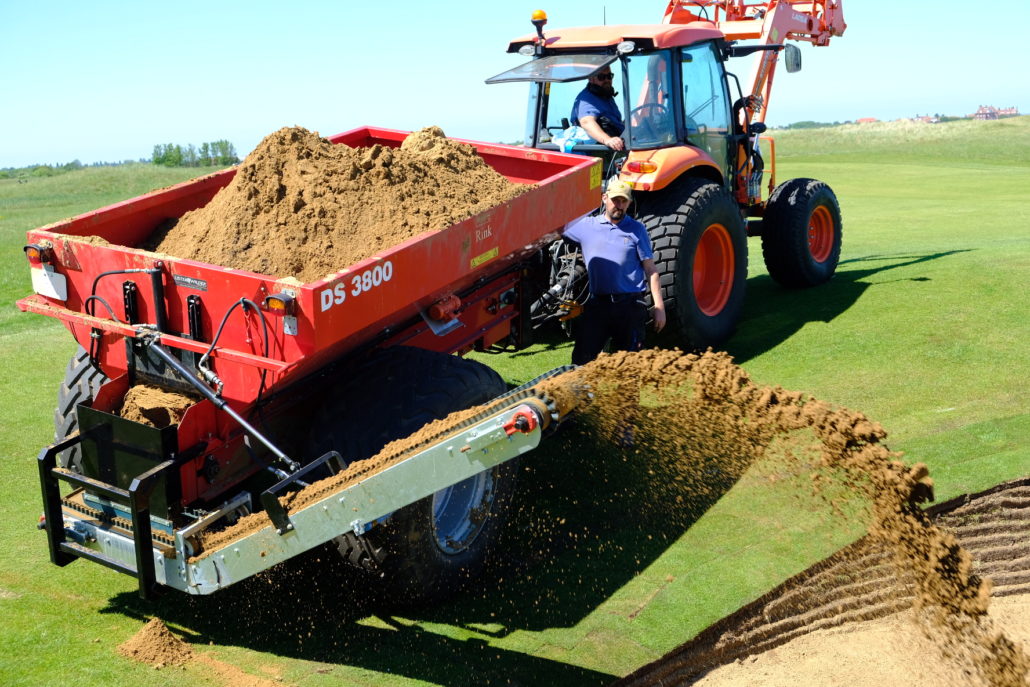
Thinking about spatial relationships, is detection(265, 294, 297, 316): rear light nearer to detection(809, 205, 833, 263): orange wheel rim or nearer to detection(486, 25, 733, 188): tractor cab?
detection(486, 25, 733, 188): tractor cab

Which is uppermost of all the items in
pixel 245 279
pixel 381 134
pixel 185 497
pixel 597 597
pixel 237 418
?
pixel 381 134

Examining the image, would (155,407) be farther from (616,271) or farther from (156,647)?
(616,271)

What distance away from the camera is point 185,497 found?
183 inches

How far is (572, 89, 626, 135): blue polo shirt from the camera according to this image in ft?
26.2

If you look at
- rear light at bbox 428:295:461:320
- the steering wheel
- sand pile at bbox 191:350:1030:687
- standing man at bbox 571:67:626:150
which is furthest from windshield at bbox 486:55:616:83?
sand pile at bbox 191:350:1030:687

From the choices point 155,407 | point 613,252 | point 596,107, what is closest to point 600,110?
point 596,107

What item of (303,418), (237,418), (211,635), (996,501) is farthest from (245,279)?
(996,501)

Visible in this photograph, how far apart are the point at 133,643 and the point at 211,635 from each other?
0.34 meters

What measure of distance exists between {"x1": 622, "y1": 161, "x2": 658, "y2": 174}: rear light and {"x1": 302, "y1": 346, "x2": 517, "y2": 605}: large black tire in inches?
120

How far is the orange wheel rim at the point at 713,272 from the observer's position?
8359mm

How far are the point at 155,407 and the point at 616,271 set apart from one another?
2863mm

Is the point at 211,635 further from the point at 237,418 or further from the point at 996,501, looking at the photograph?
the point at 996,501

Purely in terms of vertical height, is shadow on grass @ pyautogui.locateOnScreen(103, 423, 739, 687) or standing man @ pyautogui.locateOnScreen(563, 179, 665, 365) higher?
standing man @ pyautogui.locateOnScreen(563, 179, 665, 365)

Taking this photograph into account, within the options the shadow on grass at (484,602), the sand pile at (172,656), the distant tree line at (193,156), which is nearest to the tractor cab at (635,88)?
the shadow on grass at (484,602)
